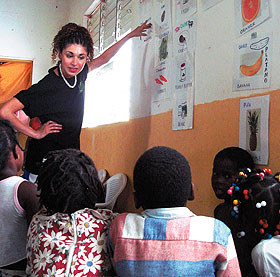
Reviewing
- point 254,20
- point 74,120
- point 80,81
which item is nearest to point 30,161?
point 74,120

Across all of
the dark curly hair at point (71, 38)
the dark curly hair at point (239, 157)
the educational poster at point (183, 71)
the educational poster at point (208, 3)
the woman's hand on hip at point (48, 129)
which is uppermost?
the educational poster at point (208, 3)

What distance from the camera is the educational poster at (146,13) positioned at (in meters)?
2.54

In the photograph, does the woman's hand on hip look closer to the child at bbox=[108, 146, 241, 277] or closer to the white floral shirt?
the white floral shirt

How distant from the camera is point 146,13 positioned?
8.62 feet

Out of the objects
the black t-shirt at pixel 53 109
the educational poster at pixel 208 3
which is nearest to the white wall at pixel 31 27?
the black t-shirt at pixel 53 109

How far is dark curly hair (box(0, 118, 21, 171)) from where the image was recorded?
147cm

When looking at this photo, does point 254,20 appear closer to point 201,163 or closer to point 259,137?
point 259,137

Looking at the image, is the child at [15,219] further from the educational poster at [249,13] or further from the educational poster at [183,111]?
the educational poster at [249,13]

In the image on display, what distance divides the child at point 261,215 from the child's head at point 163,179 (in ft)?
0.94

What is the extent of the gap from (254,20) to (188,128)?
2.26 ft

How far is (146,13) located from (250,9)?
113 centimetres

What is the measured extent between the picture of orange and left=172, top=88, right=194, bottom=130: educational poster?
52 centimetres

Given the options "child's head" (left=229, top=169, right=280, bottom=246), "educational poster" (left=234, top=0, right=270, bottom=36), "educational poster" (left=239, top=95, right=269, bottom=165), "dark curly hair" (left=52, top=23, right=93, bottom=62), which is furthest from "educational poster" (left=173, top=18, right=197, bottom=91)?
"child's head" (left=229, top=169, right=280, bottom=246)

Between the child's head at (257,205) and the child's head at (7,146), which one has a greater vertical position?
the child's head at (7,146)
